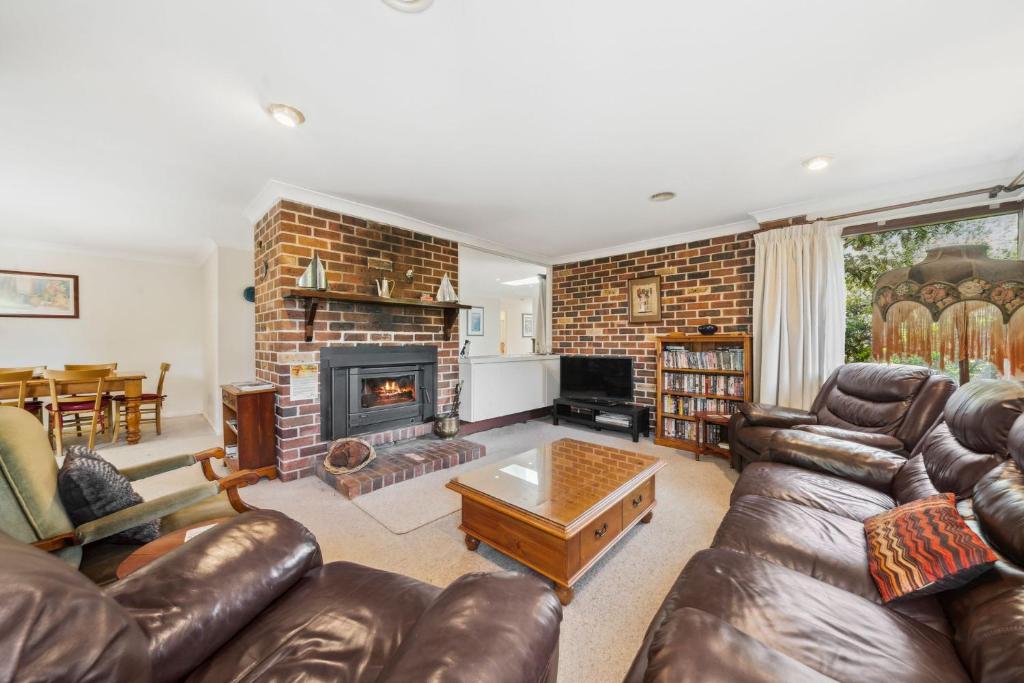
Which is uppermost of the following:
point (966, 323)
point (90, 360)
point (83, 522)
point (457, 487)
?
point (966, 323)

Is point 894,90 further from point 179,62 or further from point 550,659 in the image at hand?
point 179,62

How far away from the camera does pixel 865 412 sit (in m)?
2.35

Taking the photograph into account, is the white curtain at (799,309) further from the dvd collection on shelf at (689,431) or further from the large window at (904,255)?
the dvd collection on shelf at (689,431)

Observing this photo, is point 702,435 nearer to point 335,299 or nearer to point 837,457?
point 837,457

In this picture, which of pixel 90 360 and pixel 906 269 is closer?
pixel 906 269

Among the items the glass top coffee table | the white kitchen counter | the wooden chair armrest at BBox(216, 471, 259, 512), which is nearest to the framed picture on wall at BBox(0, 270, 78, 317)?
the white kitchen counter

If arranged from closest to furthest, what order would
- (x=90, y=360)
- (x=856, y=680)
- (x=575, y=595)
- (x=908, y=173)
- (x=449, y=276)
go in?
(x=856, y=680)
(x=575, y=595)
(x=908, y=173)
(x=449, y=276)
(x=90, y=360)

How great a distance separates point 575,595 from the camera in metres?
1.63

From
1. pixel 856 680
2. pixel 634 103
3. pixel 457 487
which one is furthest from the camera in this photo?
pixel 457 487

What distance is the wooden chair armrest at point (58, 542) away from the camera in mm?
1121

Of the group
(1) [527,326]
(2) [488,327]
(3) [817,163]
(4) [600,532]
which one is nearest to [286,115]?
Answer: (4) [600,532]

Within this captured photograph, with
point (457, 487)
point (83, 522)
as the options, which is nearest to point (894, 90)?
point (457, 487)

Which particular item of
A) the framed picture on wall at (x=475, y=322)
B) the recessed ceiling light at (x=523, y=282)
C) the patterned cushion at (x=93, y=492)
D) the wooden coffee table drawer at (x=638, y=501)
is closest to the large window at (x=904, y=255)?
the wooden coffee table drawer at (x=638, y=501)

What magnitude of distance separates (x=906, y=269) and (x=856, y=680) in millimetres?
3360
